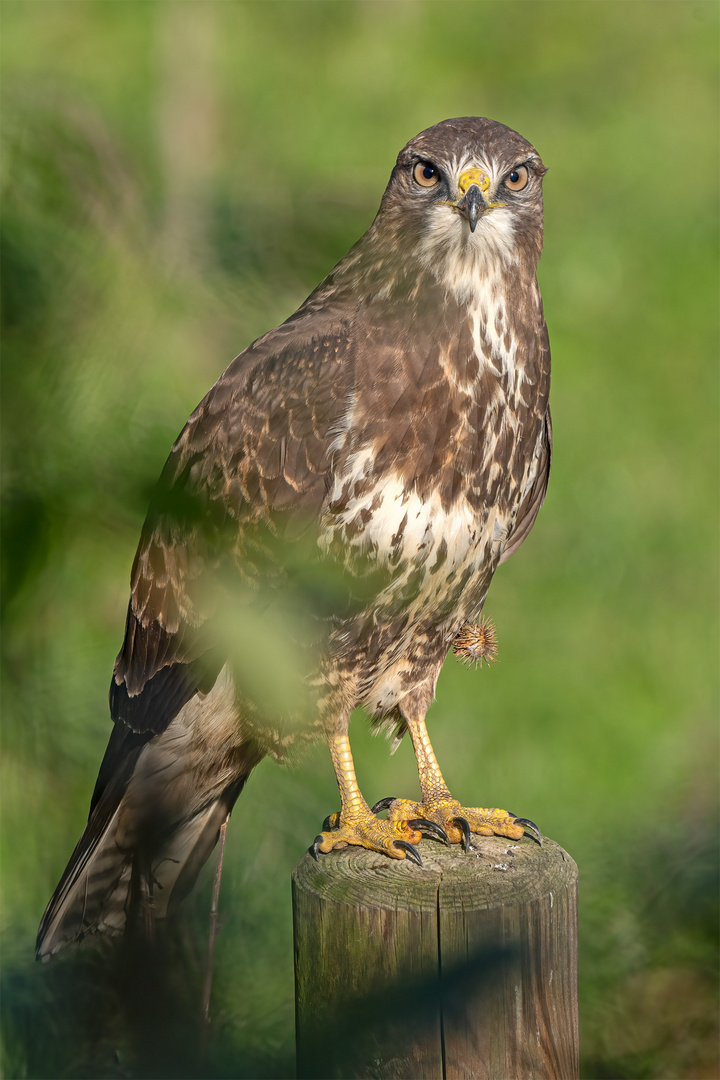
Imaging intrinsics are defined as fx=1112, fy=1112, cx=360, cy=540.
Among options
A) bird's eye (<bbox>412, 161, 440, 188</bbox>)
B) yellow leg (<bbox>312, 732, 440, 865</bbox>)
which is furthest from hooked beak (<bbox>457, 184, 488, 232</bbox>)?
yellow leg (<bbox>312, 732, 440, 865</bbox>)

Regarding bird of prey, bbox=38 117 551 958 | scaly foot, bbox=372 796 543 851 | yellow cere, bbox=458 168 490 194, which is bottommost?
scaly foot, bbox=372 796 543 851

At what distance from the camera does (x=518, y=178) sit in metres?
2.52

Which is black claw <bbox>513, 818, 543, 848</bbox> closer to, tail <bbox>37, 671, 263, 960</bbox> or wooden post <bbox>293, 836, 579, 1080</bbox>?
wooden post <bbox>293, 836, 579, 1080</bbox>

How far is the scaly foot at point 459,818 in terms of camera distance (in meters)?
2.48

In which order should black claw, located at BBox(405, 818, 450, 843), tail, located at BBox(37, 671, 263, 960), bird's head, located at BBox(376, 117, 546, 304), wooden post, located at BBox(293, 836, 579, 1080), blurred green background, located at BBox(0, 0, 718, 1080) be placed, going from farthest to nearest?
black claw, located at BBox(405, 818, 450, 843) → bird's head, located at BBox(376, 117, 546, 304) → wooden post, located at BBox(293, 836, 579, 1080) → tail, located at BBox(37, 671, 263, 960) → blurred green background, located at BBox(0, 0, 718, 1080)

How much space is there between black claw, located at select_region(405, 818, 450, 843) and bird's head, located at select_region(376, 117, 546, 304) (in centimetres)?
118

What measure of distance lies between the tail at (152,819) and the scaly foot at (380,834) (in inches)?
10.7

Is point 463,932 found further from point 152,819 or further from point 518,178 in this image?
point 518,178

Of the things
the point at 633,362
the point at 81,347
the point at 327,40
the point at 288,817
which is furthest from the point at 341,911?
the point at 633,362

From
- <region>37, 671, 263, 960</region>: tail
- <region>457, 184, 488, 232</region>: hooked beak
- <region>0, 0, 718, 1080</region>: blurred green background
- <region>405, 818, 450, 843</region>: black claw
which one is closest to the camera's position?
<region>0, 0, 718, 1080</region>: blurred green background

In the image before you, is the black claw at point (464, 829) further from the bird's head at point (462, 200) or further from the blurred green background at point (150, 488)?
the bird's head at point (462, 200)

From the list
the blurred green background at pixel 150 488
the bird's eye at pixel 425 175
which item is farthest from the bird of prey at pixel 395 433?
the blurred green background at pixel 150 488

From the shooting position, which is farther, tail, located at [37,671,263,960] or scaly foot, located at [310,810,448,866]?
scaly foot, located at [310,810,448,866]

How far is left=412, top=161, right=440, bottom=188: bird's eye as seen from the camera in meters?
2.46
